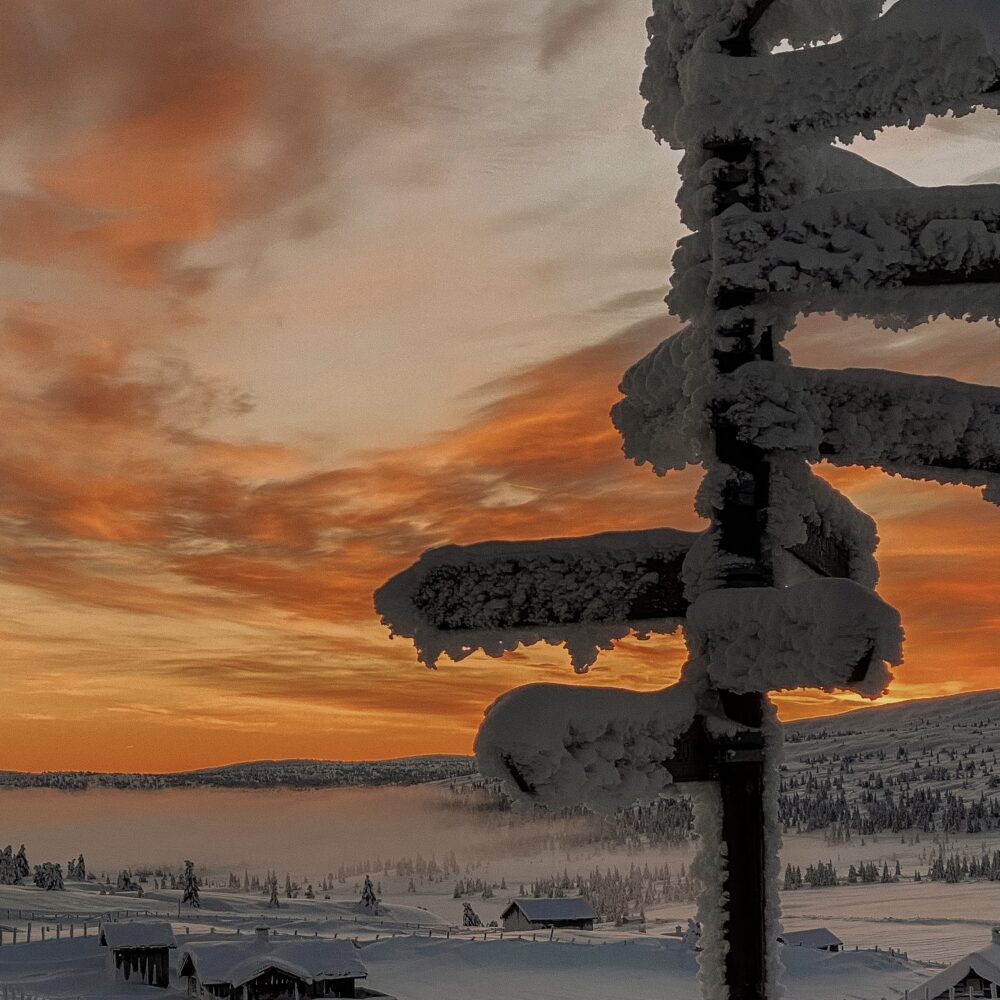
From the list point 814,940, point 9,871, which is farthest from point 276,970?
point 9,871

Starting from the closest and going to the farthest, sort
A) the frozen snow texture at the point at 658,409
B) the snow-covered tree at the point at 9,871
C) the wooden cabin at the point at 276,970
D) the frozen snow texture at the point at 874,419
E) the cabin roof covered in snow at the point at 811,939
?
the frozen snow texture at the point at 874,419
the frozen snow texture at the point at 658,409
the wooden cabin at the point at 276,970
the cabin roof covered in snow at the point at 811,939
the snow-covered tree at the point at 9,871

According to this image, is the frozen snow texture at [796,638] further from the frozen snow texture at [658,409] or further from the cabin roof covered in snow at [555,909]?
the cabin roof covered in snow at [555,909]

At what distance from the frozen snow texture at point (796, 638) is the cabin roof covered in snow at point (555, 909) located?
177 ft

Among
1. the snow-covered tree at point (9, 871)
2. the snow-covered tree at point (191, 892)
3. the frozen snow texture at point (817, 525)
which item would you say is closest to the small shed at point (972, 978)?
the frozen snow texture at point (817, 525)

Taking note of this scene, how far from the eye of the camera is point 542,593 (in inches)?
169

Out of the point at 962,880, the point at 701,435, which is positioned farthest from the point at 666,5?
the point at 962,880

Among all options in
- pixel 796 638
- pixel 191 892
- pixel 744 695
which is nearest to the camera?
pixel 796 638

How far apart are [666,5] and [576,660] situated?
2.93 metres

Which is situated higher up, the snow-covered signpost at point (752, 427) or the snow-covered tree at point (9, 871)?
the snow-covered signpost at point (752, 427)

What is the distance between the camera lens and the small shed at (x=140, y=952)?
3725cm

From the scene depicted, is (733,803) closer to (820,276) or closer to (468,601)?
(468,601)

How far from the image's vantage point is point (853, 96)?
161 inches

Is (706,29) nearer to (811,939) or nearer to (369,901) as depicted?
(811,939)

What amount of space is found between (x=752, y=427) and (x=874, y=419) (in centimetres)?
50
